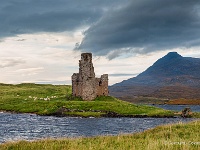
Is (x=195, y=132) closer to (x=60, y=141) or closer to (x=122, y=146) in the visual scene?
(x=122, y=146)

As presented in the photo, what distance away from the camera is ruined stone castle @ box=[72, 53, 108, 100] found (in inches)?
4769

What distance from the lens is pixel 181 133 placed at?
3300 cm

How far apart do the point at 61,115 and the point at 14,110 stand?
24.5 metres

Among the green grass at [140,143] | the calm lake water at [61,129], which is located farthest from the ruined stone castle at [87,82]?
the green grass at [140,143]

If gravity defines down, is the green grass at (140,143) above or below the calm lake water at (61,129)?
above

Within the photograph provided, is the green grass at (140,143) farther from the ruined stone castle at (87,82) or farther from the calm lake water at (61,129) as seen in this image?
the ruined stone castle at (87,82)

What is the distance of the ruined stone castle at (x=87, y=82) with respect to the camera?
121m

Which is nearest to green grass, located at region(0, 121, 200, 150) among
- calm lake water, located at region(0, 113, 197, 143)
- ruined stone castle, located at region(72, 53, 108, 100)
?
calm lake water, located at region(0, 113, 197, 143)

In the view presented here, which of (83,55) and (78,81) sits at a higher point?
(83,55)

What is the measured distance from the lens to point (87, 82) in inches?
4894

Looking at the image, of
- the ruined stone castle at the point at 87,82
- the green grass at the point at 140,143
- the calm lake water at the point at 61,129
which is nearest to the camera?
the green grass at the point at 140,143

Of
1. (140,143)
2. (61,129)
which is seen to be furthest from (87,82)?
(140,143)

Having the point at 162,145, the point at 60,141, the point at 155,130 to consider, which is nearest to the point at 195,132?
the point at 155,130

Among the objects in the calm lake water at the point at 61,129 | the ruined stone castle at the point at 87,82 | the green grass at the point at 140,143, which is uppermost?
the ruined stone castle at the point at 87,82
